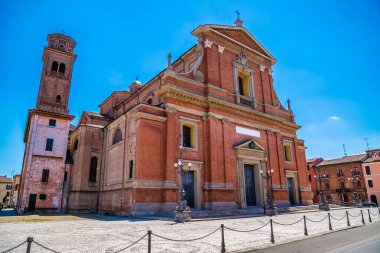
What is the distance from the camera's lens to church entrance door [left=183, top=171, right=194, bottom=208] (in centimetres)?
1969

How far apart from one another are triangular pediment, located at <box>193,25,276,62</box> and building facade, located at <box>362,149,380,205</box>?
34645mm

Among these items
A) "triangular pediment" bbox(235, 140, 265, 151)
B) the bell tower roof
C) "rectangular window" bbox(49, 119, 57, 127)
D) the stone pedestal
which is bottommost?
the stone pedestal

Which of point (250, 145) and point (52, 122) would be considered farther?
point (52, 122)

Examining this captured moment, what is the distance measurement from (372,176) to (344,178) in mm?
4870

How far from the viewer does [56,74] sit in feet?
97.8

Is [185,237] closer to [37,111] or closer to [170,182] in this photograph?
[170,182]

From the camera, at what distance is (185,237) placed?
31.0 feet

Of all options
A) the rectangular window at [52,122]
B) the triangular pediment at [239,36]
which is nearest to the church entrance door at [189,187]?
the triangular pediment at [239,36]

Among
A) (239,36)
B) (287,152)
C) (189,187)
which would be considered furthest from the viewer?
Result: (287,152)

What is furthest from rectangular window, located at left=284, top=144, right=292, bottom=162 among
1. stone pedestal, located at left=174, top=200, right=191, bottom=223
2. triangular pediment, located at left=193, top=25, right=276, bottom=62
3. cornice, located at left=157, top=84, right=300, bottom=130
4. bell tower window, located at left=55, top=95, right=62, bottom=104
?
bell tower window, located at left=55, top=95, right=62, bottom=104

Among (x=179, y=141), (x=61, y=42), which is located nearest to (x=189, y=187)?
(x=179, y=141)

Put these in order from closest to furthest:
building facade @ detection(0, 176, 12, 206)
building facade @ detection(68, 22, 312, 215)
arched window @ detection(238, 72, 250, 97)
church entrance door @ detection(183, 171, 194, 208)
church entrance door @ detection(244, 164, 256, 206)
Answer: building facade @ detection(68, 22, 312, 215)
church entrance door @ detection(183, 171, 194, 208)
church entrance door @ detection(244, 164, 256, 206)
arched window @ detection(238, 72, 250, 97)
building facade @ detection(0, 176, 12, 206)

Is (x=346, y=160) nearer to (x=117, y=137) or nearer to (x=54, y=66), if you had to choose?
(x=117, y=137)

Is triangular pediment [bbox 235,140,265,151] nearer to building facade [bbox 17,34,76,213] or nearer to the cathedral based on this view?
the cathedral
